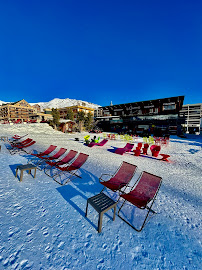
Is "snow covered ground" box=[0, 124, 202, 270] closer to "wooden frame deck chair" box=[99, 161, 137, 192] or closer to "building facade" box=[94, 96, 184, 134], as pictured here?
"wooden frame deck chair" box=[99, 161, 137, 192]

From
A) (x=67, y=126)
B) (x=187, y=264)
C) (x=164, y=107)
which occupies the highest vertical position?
(x=164, y=107)

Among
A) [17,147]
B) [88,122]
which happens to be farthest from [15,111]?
[17,147]

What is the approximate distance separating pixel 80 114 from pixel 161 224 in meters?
31.6

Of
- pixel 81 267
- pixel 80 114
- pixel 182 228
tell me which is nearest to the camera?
pixel 81 267

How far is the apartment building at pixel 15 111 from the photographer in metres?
64.8

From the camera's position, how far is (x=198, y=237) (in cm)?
264

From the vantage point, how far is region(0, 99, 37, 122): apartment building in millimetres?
64825

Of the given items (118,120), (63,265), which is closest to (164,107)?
(118,120)

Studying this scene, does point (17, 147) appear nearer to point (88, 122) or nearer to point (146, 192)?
point (146, 192)

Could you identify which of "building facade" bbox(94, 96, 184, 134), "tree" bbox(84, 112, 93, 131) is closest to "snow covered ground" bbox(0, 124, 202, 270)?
"building facade" bbox(94, 96, 184, 134)

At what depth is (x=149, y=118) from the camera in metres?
30.3

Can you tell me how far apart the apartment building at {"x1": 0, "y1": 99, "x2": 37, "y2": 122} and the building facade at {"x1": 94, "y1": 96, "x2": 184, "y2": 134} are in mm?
54855

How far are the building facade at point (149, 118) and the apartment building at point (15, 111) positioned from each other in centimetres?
5486

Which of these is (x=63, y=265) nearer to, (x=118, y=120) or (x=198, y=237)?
(x=198, y=237)
